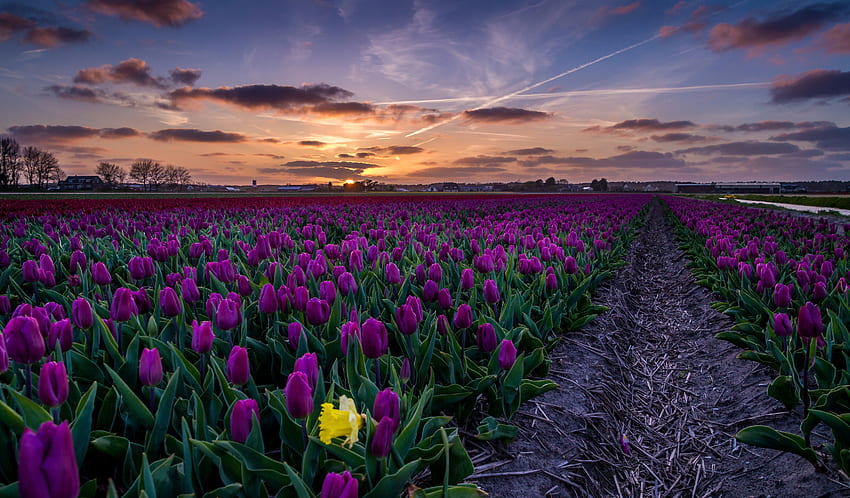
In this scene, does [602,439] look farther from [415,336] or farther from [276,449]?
[276,449]

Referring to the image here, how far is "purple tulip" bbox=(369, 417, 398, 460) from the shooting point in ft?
4.34

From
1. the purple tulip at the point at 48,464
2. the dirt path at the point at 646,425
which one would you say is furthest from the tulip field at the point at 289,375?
the dirt path at the point at 646,425

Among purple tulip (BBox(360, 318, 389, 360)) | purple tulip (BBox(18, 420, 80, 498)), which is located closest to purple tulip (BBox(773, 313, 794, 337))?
purple tulip (BBox(360, 318, 389, 360))

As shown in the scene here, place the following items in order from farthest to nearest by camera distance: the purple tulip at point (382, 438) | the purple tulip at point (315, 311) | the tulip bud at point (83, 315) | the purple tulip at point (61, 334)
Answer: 1. the purple tulip at point (315, 311)
2. the tulip bud at point (83, 315)
3. the purple tulip at point (61, 334)
4. the purple tulip at point (382, 438)

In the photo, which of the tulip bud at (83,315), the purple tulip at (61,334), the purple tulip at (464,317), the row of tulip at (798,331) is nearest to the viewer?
the purple tulip at (61,334)

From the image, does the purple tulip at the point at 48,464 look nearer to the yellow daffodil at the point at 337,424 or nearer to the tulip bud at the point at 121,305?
the yellow daffodil at the point at 337,424

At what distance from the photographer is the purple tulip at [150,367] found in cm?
161

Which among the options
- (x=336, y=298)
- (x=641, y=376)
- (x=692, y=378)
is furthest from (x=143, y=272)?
(x=692, y=378)

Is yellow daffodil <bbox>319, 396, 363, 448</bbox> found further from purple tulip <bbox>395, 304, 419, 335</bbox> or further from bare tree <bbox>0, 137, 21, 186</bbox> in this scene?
bare tree <bbox>0, 137, 21, 186</bbox>

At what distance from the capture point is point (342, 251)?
15.3 ft

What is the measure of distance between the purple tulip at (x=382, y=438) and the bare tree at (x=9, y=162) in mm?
93331

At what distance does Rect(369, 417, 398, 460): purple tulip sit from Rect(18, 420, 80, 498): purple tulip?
70cm

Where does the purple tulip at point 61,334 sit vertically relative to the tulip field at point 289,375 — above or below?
above

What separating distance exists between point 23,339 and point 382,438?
4.12 ft
